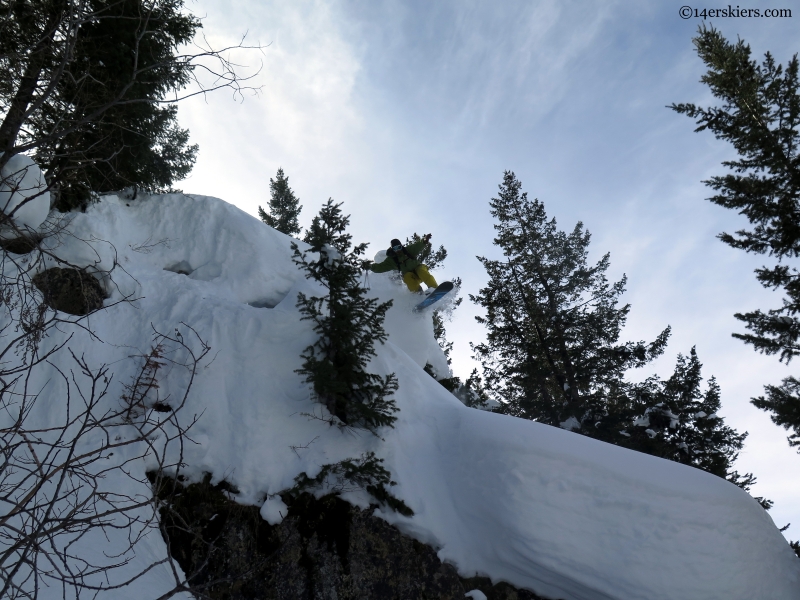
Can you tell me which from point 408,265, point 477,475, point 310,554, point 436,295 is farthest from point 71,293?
point 477,475

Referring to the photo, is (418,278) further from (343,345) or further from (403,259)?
(343,345)

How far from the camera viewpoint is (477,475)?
27.7 ft

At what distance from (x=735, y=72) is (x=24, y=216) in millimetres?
15387

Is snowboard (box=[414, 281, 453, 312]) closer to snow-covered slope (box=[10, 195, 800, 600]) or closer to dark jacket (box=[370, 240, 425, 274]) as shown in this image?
dark jacket (box=[370, 240, 425, 274])

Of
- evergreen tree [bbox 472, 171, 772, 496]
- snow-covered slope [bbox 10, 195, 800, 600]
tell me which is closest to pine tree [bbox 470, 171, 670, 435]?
evergreen tree [bbox 472, 171, 772, 496]

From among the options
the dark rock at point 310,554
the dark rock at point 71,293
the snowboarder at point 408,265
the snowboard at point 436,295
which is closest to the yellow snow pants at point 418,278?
the snowboarder at point 408,265

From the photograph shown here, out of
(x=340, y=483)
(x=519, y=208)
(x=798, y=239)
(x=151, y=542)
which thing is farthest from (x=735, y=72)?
(x=151, y=542)

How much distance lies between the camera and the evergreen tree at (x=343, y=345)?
8.34 m

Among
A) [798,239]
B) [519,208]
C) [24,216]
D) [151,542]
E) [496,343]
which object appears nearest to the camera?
[151,542]

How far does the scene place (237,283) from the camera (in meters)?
12.1

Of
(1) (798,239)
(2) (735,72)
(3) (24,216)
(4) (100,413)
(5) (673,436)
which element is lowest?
(4) (100,413)

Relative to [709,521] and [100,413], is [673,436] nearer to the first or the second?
[709,521]

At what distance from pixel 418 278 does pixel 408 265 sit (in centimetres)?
47

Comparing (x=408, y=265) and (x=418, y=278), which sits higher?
(x=408, y=265)
